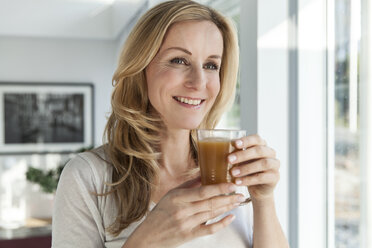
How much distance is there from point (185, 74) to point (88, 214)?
0.57 metres

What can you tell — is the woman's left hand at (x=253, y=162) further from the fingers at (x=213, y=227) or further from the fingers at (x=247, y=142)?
the fingers at (x=213, y=227)

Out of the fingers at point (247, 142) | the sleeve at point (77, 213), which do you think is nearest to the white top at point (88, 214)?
the sleeve at point (77, 213)

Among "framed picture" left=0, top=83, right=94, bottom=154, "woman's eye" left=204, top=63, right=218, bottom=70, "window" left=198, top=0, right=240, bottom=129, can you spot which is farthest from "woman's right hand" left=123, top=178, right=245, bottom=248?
"framed picture" left=0, top=83, right=94, bottom=154

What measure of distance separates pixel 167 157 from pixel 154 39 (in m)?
0.46

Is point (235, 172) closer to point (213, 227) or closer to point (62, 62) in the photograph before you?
point (213, 227)

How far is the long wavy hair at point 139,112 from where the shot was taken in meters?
1.38

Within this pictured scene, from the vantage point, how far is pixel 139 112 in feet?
4.97

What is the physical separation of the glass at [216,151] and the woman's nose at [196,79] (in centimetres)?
25

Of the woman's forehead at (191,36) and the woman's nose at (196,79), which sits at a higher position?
the woman's forehead at (191,36)

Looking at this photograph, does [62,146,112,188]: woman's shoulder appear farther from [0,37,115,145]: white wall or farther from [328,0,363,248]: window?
[0,37,115,145]: white wall

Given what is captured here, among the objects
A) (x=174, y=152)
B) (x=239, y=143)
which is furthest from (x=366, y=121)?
(x=174, y=152)

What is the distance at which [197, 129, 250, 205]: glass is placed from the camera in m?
1.12

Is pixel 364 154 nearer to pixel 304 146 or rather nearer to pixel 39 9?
pixel 304 146

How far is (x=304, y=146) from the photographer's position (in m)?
1.83
